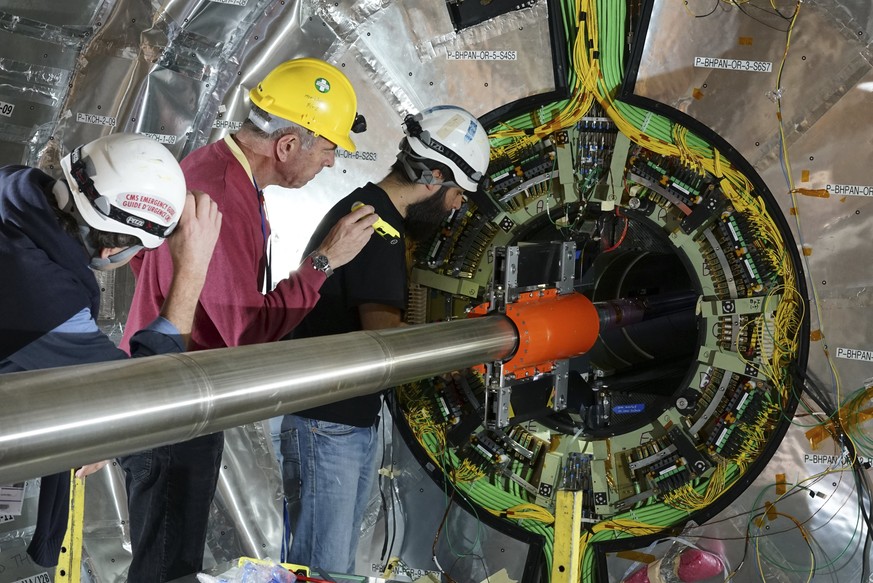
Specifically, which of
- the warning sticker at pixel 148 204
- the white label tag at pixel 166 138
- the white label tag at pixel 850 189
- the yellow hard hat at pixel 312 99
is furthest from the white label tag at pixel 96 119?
the white label tag at pixel 850 189

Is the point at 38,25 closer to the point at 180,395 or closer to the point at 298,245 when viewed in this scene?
the point at 298,245

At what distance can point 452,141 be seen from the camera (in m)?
3.21

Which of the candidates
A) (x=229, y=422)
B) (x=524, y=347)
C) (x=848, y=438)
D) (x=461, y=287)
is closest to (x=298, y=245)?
(x=461, y=287)

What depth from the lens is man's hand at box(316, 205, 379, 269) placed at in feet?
9.91

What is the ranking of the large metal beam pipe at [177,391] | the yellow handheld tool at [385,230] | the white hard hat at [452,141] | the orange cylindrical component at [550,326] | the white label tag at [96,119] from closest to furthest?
the large metal beam pipe at [177,391]
the orange cylindrical component at [550,326]
the yellow handheld tool at [385,230]
the white hard hat at [452,141]
the white label tag at [96,119]

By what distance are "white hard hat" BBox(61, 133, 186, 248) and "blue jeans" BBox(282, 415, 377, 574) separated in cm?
113

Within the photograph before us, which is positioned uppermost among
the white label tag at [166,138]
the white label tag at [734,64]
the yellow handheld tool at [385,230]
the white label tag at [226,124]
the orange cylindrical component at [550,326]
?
the white label tag at [734,64]

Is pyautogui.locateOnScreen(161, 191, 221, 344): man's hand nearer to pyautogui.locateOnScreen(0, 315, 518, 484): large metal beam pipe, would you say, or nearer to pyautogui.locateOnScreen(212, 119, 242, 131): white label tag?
pyautogui.locateOnScreen(0, 315, 518, 484): large metal beam pipe

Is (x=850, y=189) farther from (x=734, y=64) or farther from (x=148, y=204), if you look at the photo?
(x=148, y=204)

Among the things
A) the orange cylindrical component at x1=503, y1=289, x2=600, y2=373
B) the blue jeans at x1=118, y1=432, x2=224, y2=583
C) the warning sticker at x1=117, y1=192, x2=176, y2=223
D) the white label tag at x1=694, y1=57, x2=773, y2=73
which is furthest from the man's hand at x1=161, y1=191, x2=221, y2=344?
the white label tag at x1=694, y1=57, x2=773, y2=73

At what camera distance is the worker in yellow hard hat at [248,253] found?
9.64 feet

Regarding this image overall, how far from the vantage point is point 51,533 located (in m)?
2.93

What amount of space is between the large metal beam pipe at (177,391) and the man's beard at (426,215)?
0.95m

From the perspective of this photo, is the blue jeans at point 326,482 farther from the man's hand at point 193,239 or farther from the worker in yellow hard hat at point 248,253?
the man's hand at point 193,239
